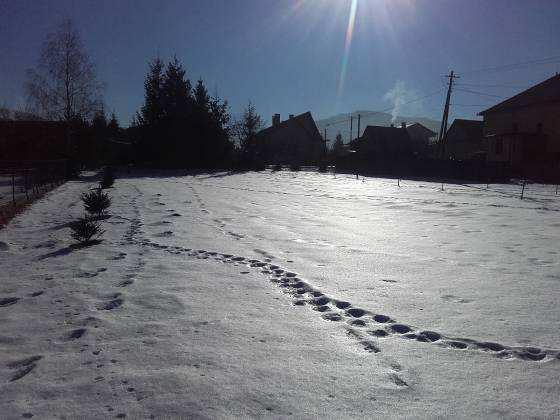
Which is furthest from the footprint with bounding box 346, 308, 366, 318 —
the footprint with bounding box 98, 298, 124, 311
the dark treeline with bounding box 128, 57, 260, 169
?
the dark treeline with bounding box 128, 57, 260, 169

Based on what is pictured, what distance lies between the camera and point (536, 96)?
37.2 m

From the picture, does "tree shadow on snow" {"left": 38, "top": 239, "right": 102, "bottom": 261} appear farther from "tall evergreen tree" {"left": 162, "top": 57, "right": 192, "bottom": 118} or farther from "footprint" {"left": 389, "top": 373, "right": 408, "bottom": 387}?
"tall evergreen tree" {"left": 162, "top": 57, "right": 192, "bottom": 118}

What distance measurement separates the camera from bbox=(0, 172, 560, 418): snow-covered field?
2.37 m

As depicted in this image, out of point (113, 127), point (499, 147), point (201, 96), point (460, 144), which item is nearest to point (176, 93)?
point (201, 96)

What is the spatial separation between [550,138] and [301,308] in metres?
39.3

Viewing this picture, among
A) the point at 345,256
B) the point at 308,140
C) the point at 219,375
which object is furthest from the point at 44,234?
the point at 308,140

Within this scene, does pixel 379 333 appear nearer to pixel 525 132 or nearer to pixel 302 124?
pixel 525 132

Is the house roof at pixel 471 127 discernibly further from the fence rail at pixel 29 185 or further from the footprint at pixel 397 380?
the footprint at pixel 397 380

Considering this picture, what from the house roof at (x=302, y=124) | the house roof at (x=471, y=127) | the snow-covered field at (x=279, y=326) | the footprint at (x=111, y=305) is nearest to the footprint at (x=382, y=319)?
the snow-covered field at (x=279, y=326)

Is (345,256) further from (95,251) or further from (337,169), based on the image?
(337,169)

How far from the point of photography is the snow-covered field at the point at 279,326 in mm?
2369

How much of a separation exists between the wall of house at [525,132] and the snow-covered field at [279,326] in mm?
30774

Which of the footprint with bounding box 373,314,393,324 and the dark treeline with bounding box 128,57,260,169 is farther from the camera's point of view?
the dark treeline with bounding box 128,57,260,169

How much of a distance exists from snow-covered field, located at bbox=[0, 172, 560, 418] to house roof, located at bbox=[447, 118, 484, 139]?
5485 cm
